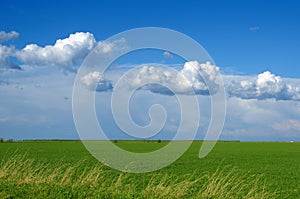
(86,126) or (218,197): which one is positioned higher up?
(86,126)

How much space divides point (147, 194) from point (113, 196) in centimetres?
113

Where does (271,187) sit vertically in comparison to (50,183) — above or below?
below

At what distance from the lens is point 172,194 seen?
13.8 m

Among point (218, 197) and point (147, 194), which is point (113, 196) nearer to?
point (147, 194)

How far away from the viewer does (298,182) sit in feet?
76.9

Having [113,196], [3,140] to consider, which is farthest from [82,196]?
[3,140]

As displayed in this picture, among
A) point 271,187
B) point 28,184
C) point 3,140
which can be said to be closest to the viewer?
point 28,184

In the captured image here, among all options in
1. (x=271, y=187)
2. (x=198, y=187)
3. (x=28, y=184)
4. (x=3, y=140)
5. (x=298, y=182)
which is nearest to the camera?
(x=28, y=184)

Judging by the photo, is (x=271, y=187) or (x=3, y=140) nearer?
(x=271, y=187)

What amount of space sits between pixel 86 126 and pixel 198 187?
748 cm

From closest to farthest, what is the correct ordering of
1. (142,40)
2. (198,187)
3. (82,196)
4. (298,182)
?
(82,196) < (198,187) < (298,182) < (142,40)

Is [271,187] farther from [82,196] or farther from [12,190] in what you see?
[12,190]

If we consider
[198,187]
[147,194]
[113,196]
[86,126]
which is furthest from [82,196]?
[86,126]

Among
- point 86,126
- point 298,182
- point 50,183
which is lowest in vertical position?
point 298,182
